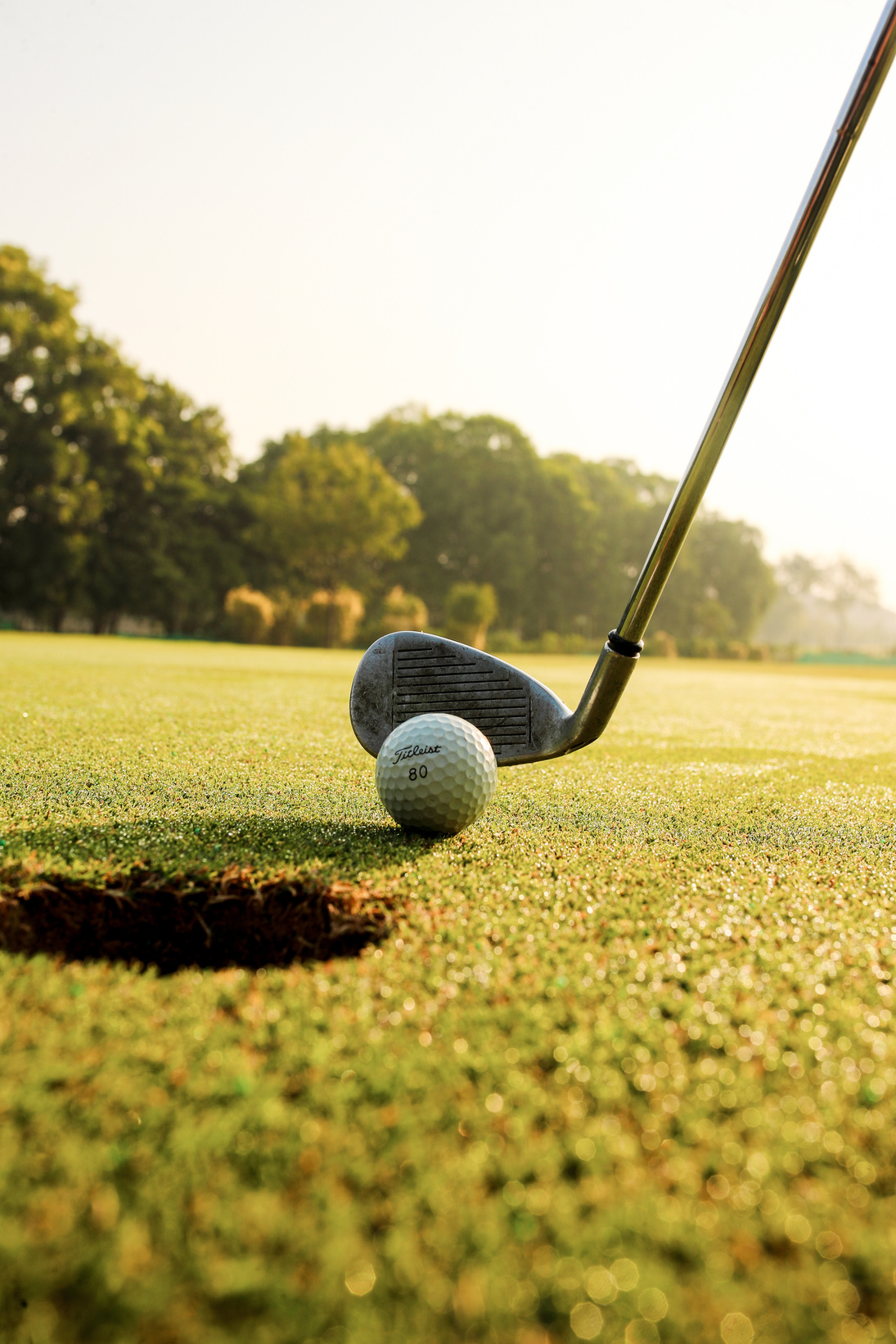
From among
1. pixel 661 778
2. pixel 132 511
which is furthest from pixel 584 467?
pixel 661 778

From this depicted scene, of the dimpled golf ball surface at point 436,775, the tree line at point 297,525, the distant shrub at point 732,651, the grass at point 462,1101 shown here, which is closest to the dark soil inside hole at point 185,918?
the grass at point 462,1101

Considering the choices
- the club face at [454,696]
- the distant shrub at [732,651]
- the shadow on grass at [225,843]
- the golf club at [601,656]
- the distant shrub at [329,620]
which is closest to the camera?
the golf club at [601,656]

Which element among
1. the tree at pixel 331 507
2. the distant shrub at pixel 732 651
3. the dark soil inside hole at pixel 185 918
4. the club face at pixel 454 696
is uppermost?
the tree at pixel 331 507

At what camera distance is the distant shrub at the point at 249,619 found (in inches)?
1231

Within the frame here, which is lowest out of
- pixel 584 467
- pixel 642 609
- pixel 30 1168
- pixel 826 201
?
pixel 30 1168

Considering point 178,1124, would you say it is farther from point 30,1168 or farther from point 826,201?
point 826,201

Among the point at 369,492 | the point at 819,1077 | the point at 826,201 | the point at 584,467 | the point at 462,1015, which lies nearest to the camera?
the point at 819,1077

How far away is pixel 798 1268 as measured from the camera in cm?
97

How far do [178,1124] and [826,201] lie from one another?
8.22ft

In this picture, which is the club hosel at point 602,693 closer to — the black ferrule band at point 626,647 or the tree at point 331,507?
the black ferrule band at point 626,647

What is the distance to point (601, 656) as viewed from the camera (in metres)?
2.90

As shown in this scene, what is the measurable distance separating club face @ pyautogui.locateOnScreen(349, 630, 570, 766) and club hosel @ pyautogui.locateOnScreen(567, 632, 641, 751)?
14 centimetres

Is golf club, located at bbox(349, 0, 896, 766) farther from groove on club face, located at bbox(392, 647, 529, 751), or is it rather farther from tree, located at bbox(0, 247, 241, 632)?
tree, located at bbox(0, 247, 241, 632)

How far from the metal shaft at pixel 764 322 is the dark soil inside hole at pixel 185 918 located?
1342 mm
